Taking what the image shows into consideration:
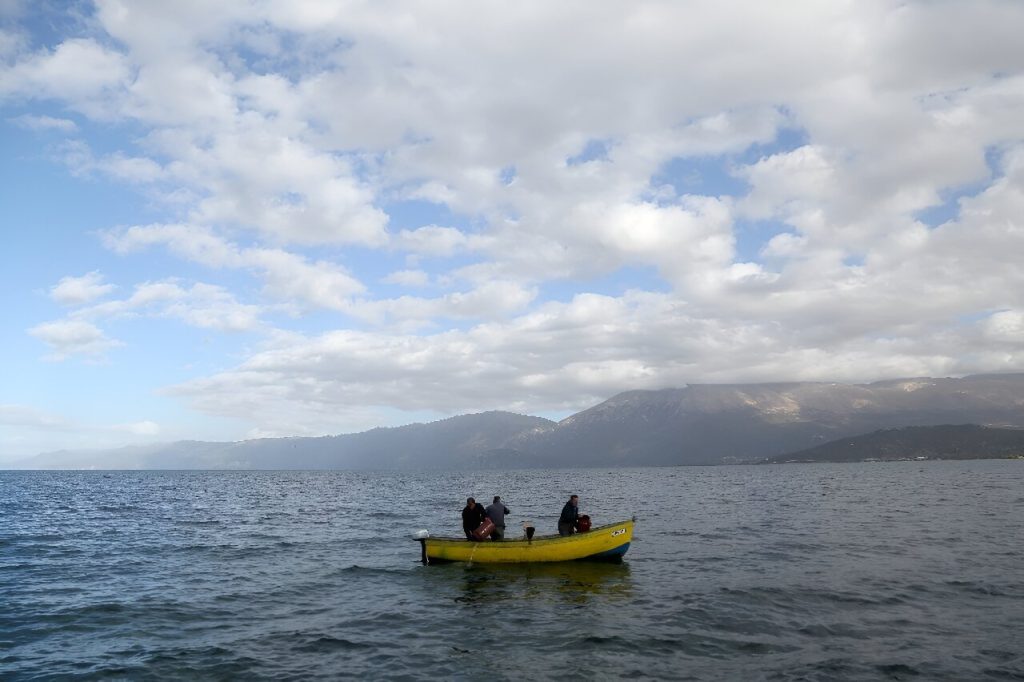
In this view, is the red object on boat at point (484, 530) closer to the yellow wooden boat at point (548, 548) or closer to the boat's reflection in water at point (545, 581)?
the yellow wooden boat at point (548, 548)

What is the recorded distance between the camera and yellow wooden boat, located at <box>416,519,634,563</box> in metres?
29.5

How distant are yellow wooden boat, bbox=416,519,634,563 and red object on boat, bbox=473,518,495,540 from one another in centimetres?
51

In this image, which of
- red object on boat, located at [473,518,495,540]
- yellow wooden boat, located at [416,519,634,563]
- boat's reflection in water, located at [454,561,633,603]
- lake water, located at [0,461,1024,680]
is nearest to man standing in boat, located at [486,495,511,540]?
red object on boat, located at [473,518,495,540]

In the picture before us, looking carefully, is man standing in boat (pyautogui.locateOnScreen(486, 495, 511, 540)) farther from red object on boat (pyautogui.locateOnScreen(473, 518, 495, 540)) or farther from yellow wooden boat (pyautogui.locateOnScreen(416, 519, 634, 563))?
yellow wooden boat (pyautogui.locateOnScreen(416, 519, 634, 563))

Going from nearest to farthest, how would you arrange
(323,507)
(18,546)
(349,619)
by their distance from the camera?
(349,619) < (18,546) < (323,507)

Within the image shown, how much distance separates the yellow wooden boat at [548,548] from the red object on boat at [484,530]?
0.51 meters

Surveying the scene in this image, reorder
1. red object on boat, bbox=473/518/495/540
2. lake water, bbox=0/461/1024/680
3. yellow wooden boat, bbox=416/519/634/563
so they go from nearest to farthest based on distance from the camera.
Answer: lake water, bbox=0/461/1024/680, yellow wooden boat, bbox=416/519/634/563, red object on boat, bbox=473/518/495/540

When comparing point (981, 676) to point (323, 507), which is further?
point (323, 507)

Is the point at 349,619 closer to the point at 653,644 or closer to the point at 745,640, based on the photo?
the point at 653,644

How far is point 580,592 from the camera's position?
2489 cm

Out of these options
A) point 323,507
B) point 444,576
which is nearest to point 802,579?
point 444,576

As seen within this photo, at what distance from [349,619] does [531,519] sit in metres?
33.0

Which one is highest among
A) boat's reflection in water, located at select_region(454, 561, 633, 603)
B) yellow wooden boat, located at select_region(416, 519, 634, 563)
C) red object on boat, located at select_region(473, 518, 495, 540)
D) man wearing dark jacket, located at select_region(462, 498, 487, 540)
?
man wearing dark jacket, located at select_region(462, 498, 487, 540)

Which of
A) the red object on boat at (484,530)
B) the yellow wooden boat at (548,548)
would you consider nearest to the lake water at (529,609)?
the yellow wooden boat at (548,548)
